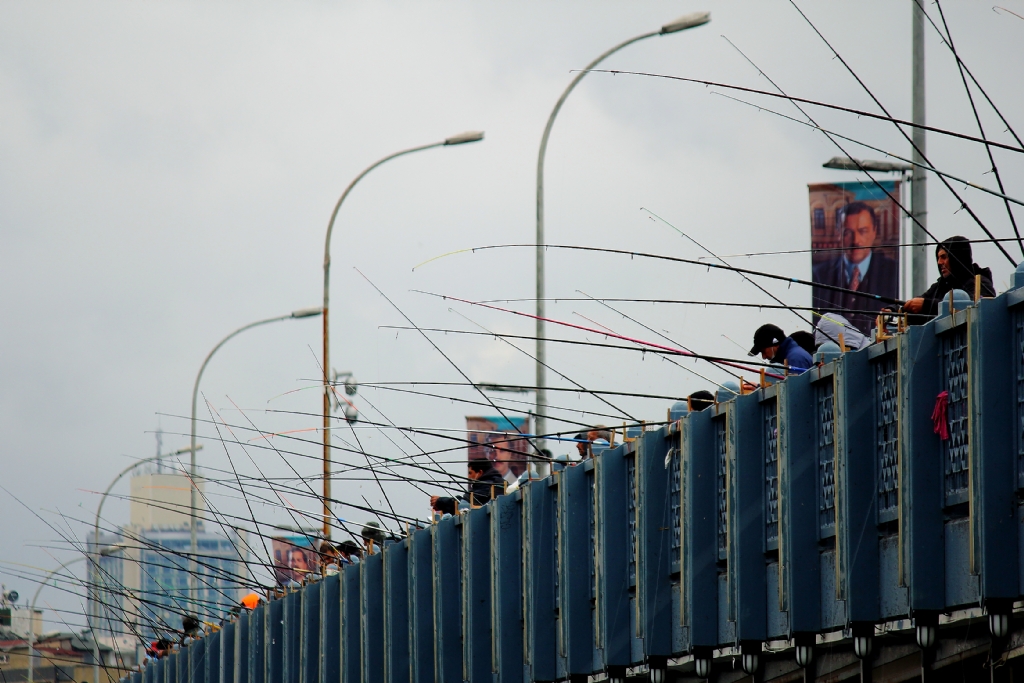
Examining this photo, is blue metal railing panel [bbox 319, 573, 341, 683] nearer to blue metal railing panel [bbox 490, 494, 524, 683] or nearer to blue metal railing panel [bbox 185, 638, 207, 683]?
blue metal railing panel [bbox 490, 494, 524, 683]

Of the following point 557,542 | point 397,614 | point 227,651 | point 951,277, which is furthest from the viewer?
point 227,651

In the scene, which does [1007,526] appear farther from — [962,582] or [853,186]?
[853,186]

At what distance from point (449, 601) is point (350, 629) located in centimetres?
290

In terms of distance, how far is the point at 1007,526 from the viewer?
6.48 m

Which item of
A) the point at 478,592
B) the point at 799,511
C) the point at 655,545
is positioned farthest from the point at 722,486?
the point at 478,592

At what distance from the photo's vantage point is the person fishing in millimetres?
13148

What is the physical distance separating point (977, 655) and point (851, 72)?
106 inches

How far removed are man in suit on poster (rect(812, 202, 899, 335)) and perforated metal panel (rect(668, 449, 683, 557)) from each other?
4286mm

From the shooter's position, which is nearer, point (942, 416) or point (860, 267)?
point (942, 416)

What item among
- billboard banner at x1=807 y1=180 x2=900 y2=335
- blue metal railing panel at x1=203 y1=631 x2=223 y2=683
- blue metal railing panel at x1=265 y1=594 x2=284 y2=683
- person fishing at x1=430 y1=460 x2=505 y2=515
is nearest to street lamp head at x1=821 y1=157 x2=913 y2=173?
billboard banner at x1=807 y1=180 x2=900 y2=335

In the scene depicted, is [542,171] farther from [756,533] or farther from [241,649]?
[756,533]

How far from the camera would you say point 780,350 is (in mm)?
9414

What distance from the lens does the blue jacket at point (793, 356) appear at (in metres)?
9.05

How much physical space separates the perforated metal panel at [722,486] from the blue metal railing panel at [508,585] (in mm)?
3502
